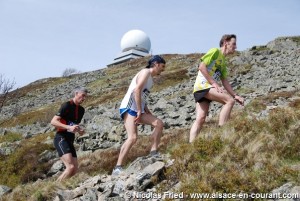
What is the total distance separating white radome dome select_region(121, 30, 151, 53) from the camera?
320 ft

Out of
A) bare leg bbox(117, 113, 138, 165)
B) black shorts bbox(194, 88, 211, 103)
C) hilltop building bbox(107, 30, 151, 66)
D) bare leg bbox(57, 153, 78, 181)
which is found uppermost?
hilltop building bbox(107, 30, 151, 66)

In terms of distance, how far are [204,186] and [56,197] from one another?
2821 millimetres

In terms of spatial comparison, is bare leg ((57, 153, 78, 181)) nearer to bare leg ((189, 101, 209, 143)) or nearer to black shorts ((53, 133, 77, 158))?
black shorts ((53, 133, 77, 158))

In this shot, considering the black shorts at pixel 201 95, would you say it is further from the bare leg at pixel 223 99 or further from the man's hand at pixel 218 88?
the man's hand at pixel 218 88

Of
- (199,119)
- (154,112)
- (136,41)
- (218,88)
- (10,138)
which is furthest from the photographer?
(136,41)

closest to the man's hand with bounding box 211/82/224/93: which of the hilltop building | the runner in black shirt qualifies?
the runner in black shirt

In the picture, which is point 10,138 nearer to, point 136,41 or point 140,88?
point 140,88

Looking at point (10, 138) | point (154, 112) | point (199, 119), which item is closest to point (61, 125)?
point (199, 119)

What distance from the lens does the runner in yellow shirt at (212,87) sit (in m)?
7.86

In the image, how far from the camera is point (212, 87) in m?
7.91

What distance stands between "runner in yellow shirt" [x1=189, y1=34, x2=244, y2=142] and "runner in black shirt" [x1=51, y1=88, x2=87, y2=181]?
240 centimetres

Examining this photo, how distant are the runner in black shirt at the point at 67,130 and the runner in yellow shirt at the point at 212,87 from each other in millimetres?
2397

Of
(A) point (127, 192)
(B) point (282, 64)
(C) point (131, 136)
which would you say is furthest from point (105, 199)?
(B) point (282, 64)

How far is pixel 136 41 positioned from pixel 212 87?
298 ft
